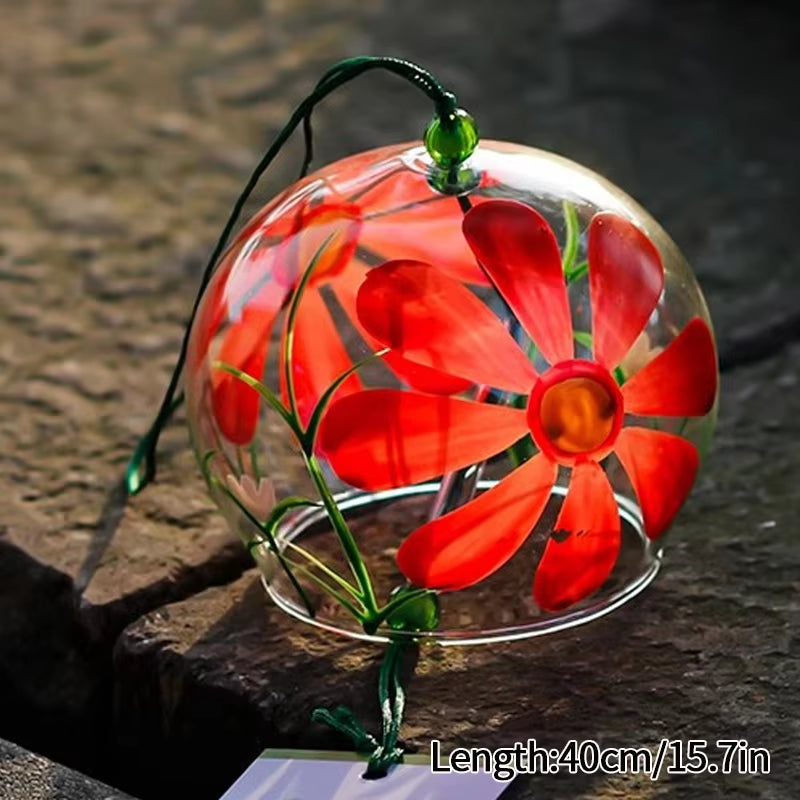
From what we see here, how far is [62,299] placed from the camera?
1.86 meters

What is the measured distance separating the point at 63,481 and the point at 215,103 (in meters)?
Result: 0.97

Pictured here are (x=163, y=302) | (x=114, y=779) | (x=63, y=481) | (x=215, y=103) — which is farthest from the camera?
(x=215, y=103)

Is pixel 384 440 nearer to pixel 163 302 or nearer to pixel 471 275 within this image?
pixel 471 275

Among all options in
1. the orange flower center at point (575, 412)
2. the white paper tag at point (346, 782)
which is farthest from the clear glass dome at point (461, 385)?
the white paper tag at point (346, 782)

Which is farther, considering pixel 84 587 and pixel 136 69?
pixel 136 69

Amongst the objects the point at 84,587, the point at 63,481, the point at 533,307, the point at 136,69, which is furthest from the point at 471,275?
the point at 136,69

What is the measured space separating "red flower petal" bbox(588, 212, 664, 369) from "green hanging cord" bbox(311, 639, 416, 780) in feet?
0.80

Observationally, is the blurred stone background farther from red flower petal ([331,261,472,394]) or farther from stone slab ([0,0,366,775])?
red flower petal ([331,261,472,394])

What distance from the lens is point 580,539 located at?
1.17m

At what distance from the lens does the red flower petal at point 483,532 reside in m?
1.16

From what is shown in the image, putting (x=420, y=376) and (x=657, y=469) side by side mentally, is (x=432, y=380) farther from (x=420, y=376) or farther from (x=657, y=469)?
(x=657, y=469)

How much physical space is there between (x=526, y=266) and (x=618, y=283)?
0.22 ft

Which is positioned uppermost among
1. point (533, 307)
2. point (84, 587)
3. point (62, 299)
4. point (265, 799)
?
point (62, 299)

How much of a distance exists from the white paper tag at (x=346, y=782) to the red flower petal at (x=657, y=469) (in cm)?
23
